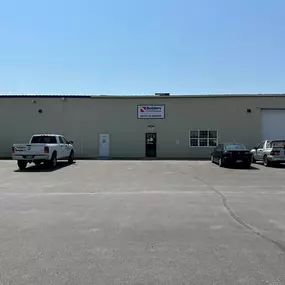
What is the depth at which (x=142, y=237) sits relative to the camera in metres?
5.64

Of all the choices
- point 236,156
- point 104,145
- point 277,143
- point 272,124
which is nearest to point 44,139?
point 104,145

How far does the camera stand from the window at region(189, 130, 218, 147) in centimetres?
2942

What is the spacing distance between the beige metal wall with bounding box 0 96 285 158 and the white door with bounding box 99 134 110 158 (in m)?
0.36

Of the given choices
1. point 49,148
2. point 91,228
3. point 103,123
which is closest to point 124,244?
point 91,228

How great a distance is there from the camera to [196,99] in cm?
2947

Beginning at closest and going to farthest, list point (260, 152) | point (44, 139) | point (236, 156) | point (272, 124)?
point (236, 156), point (44, 139), point (260, 152), point (272, 124)

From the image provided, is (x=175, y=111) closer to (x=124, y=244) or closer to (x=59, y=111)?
(x=59, y=111)

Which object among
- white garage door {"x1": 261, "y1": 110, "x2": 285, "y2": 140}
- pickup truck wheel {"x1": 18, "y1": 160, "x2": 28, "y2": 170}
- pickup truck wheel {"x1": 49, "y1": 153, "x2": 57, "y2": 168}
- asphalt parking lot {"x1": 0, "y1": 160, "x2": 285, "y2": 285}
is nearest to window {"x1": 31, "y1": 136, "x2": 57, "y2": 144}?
pickup truck wheel {"x1": 49, "y1": 153, "x2": 57, "y2": 168}

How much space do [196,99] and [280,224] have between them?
23698mm

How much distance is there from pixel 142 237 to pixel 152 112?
24150 mm

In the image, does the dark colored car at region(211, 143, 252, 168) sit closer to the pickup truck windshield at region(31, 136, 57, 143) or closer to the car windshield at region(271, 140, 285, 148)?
the car windshield at region(271, 140, 285, 148)

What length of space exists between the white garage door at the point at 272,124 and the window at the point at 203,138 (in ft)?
14.1

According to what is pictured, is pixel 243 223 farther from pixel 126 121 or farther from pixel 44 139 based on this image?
pixel 126 121

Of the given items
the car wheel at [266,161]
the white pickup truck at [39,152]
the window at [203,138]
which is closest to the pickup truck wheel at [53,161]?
the white pickup truck at [39,152]
